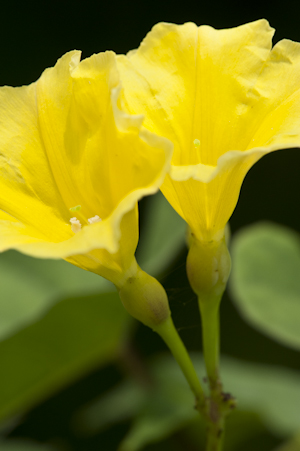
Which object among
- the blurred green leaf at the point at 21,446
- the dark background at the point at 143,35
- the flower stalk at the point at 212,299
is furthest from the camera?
the dark background at the point at 143,35

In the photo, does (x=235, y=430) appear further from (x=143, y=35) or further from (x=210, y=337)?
(x=143, y=35)

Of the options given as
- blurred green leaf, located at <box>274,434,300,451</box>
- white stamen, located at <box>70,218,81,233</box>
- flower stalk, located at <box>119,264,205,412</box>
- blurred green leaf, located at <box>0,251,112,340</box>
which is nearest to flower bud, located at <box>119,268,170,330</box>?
flower stalk, located at <box>119,264,205,412</box>

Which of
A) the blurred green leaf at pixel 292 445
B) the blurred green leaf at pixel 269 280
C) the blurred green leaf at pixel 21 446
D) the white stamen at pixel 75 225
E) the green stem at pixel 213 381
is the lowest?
the blurred green leaf at pixel 292 445

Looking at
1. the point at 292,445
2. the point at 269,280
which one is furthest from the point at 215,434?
the point at 269,280

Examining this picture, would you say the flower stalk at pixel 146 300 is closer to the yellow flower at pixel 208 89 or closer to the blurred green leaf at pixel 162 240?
the yellow flower at pixel 208 89

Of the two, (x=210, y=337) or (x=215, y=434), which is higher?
(x=210, y=337)

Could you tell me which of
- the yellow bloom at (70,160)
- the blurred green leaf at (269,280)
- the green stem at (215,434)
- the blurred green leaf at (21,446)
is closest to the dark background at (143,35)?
the blurred green leaf at (269,280)

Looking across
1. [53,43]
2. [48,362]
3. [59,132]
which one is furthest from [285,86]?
[53,43]
